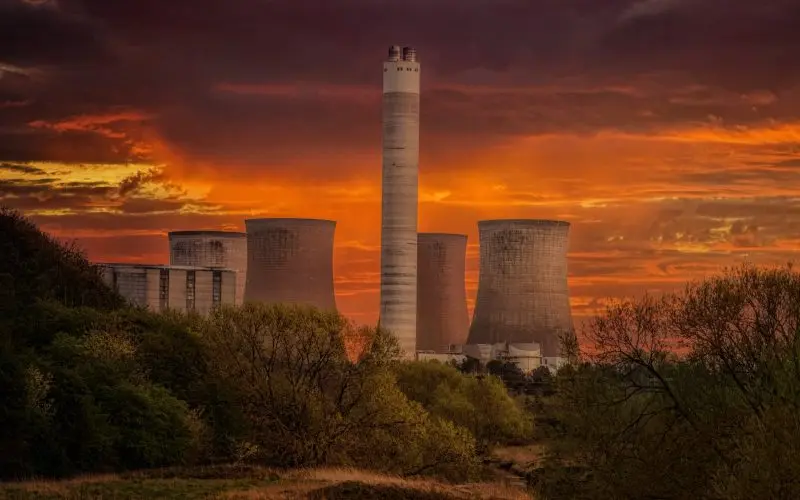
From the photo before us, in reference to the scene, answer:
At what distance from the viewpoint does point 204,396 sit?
3900 centimetres

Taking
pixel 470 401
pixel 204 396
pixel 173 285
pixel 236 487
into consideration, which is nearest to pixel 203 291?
pixel 173 285

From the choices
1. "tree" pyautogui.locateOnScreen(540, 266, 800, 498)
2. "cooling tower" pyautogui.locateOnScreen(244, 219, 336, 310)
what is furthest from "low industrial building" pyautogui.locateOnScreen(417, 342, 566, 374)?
"tree" pyautogui.locateOnScreen(540, 266, 800, 498)

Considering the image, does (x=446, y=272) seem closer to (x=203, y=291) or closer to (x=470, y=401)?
(x=203, y=291)

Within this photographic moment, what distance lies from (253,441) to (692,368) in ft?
57.7

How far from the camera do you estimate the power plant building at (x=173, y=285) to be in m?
97.4

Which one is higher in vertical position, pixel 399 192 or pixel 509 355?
pixel 399 192

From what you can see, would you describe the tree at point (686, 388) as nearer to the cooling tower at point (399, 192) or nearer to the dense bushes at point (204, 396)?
the dense bushes at point (204, 396)

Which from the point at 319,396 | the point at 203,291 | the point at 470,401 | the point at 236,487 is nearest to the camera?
the point at 236,487

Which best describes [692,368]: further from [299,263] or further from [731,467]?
[299,263]

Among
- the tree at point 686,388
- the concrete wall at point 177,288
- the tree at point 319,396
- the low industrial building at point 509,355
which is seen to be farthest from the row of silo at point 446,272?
the tree at point 686,388

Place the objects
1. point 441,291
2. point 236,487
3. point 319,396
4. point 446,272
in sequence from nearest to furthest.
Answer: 1. point 236,487
2. point 319,396
3. point 446,272
4. point 441,291

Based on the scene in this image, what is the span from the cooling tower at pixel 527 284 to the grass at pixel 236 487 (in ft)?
251

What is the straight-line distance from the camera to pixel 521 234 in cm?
10906

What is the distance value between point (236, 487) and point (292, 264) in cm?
7309
